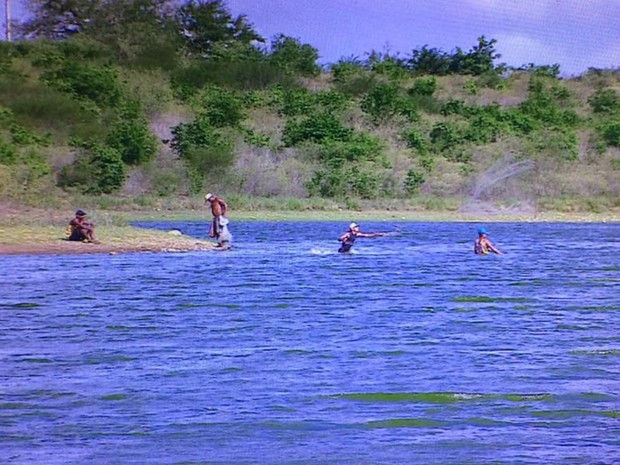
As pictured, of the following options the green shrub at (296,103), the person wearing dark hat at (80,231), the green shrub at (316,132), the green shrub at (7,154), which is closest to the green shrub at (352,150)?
the green shrub at (316,132)

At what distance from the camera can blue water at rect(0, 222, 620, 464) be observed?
1130cm

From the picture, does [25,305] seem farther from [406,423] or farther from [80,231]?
[406,423]

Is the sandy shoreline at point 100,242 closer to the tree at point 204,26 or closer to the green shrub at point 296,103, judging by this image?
the green shrub at point 296,103

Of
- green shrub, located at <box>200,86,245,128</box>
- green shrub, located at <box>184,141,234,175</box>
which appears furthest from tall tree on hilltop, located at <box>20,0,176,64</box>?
green shrub, located at <box>184,141,234,175</box>

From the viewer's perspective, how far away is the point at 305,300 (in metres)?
23.2

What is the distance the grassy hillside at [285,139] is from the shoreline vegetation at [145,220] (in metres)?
1.30

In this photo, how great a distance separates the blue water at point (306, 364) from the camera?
37.1ft

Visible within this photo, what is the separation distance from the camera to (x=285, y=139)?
5978cm

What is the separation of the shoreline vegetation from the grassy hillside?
1297mm

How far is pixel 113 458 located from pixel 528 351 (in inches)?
293

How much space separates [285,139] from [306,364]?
4479 centimetres

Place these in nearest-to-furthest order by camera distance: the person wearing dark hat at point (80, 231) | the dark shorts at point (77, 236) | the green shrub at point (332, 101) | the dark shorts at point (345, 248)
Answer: the person wearing dark hat at point (80, 231), the dark shorts at point (77, 236), the dark shorts at point (345, 248), the green shrub at point (332, 101)

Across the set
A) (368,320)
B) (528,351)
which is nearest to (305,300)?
(368,320)

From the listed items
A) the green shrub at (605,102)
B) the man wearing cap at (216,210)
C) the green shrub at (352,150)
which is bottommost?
the man wearing cap at (216,210)
